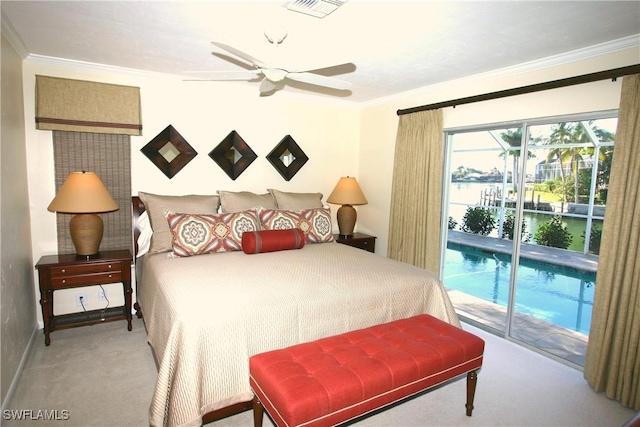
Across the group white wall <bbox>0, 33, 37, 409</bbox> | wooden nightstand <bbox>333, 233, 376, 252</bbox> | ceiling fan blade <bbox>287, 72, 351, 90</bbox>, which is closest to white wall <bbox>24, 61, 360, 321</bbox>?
white wall <bbox>0, 33, 37, 409</bbox>

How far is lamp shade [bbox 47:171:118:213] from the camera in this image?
285 cm

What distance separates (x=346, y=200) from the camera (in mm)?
4262

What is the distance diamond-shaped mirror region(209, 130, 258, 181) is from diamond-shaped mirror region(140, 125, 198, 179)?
0.27 metres

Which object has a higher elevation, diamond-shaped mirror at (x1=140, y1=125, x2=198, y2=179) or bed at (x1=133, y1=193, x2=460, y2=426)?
diamond-shaped mirror at (x1=140, y1=125, x2=198, y2=179)

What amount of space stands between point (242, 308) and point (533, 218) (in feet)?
11.0

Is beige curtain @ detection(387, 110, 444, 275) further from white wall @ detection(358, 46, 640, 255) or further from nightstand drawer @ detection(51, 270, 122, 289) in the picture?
nightstand drawer @ detection(51, 270, 122, 289)

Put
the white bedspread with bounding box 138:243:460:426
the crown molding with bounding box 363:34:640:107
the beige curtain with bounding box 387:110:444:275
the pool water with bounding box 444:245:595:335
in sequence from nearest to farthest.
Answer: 1. the white bedspread with bounding box 138:243:460:426
2. the crown molding with bounding box 363:34:640:107
3. the beige curtain with bounding box 387:110:444:275
4. the pool water with bounding box 444:245:595:335

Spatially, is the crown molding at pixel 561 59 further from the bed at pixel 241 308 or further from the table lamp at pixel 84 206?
the table lamp at pixel 84 206

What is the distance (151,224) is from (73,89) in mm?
1399

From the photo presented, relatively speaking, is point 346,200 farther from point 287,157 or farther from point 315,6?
point 315,6

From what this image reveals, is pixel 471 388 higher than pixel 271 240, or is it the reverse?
pixel 271 240

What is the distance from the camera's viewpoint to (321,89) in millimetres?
3979

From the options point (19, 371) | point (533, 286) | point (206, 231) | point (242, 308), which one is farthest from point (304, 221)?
point (533, 286)

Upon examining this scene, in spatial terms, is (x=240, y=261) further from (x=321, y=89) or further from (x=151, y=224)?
(x=321, y=89)
